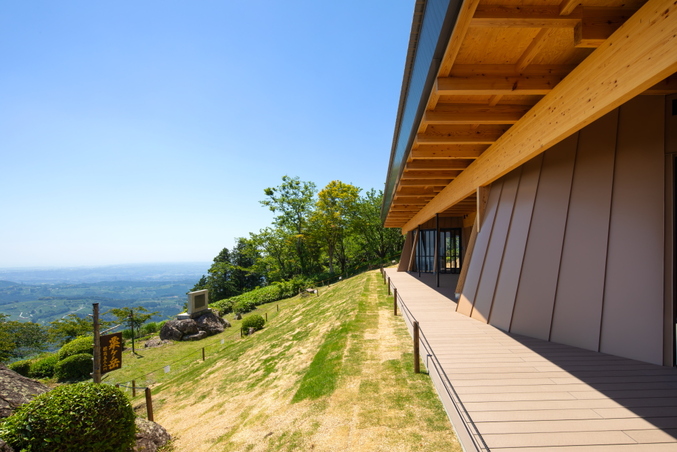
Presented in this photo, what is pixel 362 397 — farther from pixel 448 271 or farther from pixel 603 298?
pixel 448 271

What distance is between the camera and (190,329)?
20891 mm

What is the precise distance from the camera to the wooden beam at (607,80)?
279 centimetres

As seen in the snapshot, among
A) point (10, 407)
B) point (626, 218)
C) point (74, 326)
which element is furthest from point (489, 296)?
point (74, 326)

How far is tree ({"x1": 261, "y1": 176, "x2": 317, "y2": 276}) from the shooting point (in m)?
37.9

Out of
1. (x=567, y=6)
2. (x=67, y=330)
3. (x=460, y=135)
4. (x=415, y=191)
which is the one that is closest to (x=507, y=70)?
(x=567, y=6)

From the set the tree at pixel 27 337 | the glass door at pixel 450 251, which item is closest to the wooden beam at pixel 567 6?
the glass door at pixel 450 251

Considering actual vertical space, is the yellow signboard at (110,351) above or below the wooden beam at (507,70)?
below

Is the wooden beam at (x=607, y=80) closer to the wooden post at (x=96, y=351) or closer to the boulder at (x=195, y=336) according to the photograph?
the wooden post at (x=96, y=351)

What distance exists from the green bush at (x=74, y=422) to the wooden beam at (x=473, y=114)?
7153 millimetres

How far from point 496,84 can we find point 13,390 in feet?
29.8

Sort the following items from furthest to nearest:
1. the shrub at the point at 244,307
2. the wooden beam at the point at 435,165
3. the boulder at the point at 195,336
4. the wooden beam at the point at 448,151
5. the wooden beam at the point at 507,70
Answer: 1. the shrub at the point at 244,307
2. the boulder at the point at 195,336
3. the wooden beam at the point at 435,165
4. the wooden beam at the point at 448,151
5. the wooden beam at the point at 507,70

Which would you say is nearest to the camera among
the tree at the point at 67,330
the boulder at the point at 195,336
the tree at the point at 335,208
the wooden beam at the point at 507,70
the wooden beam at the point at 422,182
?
the wooden beam at the point at 507,70

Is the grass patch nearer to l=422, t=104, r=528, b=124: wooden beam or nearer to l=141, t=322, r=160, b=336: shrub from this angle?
l=422, t=104, r=528, b=124: wooden beam

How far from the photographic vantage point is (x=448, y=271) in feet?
66.8
